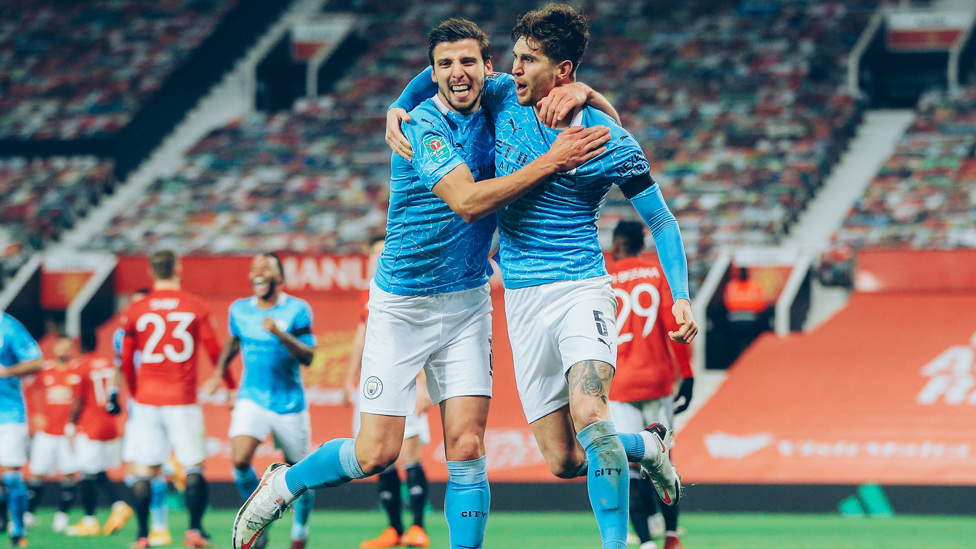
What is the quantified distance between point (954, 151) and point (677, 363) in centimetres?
1021

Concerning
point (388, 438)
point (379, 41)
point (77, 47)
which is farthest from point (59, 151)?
point (388, 438)

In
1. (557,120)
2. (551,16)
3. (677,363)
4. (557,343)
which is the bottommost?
(677,363)

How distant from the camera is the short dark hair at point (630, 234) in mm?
7445

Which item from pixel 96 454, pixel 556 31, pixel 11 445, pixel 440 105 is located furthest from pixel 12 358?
pixel 556 31

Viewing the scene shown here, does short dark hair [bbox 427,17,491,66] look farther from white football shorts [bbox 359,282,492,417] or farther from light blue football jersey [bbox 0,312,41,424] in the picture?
light blue football jersey [bbox 0,312,41,424]

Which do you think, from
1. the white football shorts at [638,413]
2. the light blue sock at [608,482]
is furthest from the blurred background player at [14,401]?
the light blue sock at [608,482]

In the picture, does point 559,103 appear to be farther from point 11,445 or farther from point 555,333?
point 11,445

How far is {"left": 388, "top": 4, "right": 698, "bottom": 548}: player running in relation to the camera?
493cm

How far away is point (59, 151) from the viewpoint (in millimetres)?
19734

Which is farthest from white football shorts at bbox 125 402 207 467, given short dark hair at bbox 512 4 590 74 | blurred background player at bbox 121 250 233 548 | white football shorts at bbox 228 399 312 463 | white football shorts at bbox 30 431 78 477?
short dark hair at bbox 512 4 590 74

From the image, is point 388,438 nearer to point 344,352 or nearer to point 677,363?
point 677,363

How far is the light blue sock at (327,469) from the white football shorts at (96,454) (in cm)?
574

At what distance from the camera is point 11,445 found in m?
9.00

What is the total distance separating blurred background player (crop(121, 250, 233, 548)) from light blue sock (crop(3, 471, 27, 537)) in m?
1.07
